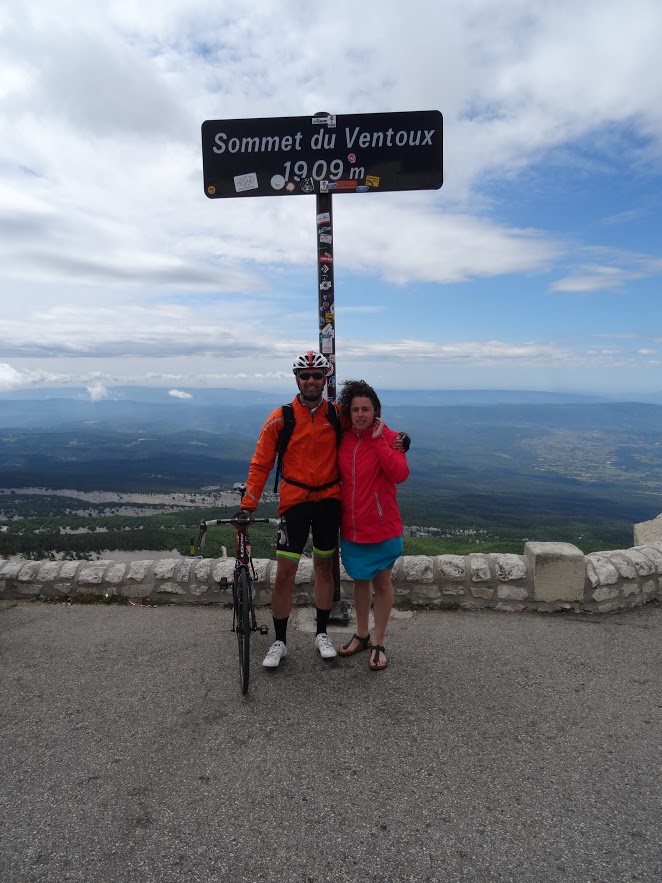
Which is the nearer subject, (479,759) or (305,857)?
(305,857)

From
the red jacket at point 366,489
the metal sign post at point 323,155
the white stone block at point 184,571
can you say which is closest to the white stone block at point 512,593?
the red jacket at point 366,489

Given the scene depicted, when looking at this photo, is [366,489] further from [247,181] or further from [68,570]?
[68,570]

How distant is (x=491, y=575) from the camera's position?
515 cm

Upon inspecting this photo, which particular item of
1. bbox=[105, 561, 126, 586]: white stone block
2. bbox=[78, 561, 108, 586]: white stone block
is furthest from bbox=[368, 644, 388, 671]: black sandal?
bbox=[78, 561, 108, 586]: white stone block

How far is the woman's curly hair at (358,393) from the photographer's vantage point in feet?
12.8

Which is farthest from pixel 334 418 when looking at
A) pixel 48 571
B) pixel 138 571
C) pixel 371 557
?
pixel 48 571

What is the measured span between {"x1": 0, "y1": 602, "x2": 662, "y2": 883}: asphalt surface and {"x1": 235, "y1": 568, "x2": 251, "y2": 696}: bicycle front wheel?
0.18 metres

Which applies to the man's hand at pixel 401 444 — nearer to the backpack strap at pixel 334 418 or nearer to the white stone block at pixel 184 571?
the backpack strap at pixel 334 418

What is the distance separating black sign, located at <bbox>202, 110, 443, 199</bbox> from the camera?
459 cm

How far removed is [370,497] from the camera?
3926 mm

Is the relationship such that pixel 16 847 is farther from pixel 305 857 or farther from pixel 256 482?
pixel 256 482

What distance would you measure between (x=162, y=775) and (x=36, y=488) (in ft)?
506

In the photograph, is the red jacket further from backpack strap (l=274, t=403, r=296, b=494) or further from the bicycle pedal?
the bicycle pedal

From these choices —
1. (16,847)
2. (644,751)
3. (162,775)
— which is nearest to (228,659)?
(162,775)
